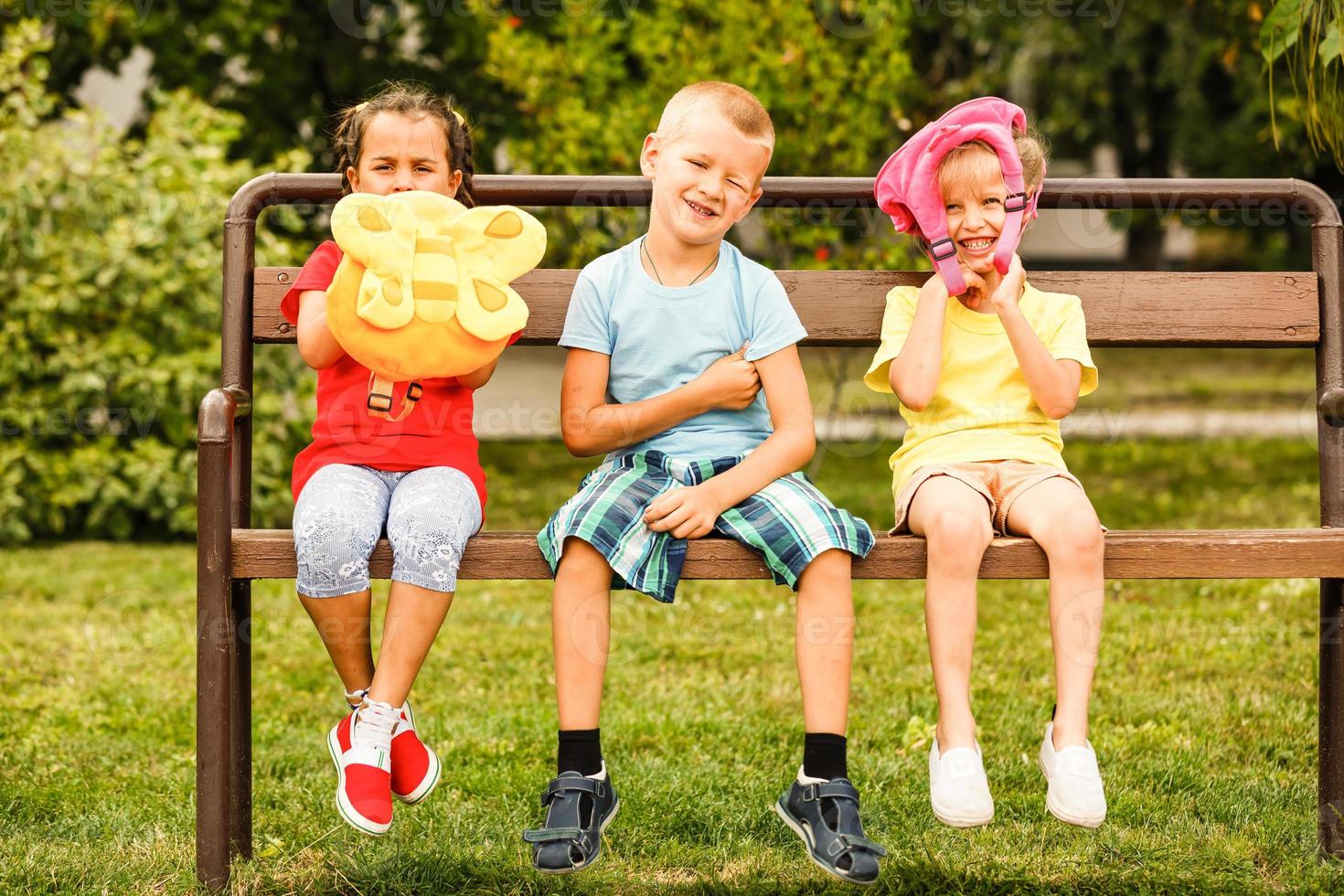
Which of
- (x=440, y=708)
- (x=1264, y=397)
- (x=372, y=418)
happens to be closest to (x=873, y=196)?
(x=372, y=418)

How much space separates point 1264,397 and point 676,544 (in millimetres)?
10968

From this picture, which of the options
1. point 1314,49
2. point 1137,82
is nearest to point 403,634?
point 1314,49

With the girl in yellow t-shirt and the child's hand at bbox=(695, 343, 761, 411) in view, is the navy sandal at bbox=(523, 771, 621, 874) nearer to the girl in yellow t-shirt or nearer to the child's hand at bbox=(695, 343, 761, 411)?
the girl in yellow t-shirt

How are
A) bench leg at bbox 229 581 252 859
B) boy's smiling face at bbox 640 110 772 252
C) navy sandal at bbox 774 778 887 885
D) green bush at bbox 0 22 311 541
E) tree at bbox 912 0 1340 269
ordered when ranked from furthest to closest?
1. tree at bbox 912 0 1340 269
2. green bush at bbox 0 22 311 541
3. bench leg at bbox 229 581 252 859
4. boy's smiling face at bbox 640 110 772 252
5. navy sandal at bbox 774 778 887 885

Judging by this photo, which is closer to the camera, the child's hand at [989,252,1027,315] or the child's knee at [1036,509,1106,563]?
the child's knee at [1036,509,1106,563]

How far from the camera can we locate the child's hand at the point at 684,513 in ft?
8.50

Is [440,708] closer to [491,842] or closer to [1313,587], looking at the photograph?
[491,842]

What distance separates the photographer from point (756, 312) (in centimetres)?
285

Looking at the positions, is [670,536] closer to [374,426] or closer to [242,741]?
[374,426]

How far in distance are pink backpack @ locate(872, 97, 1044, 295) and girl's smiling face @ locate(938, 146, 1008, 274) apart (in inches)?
Result: 0.7

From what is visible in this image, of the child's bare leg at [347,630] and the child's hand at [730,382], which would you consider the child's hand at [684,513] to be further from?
the child's bare leg at [347,630]

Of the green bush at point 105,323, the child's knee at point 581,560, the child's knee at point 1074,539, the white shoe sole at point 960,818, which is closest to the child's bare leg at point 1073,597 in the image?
the child's knee at point 1074,539

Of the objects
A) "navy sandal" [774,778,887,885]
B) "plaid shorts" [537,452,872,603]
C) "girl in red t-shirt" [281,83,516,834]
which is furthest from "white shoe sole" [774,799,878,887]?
"girl in red t-shirt" [281,83,516,834]

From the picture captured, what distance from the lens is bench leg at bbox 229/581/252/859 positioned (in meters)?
2.85
